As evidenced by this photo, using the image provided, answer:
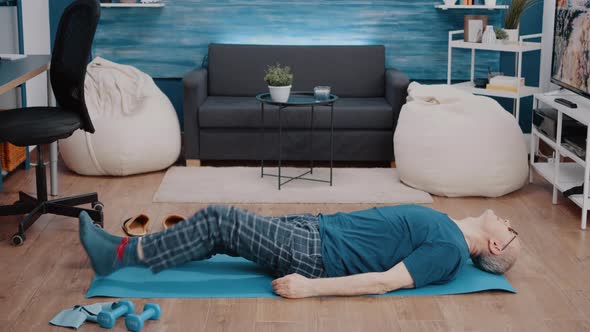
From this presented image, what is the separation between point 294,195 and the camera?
5.06 metres

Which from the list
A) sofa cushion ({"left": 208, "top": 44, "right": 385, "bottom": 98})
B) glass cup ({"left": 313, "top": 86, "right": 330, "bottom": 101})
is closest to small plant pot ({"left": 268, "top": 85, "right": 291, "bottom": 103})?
glass cup ({"left": 313, "top": 86, "right": 330, "bottom": 101})

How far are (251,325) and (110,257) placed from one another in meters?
0.65

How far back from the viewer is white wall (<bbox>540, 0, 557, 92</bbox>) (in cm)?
605

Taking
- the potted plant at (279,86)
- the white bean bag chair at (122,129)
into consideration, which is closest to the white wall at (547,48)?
the potted plant at (279,86)

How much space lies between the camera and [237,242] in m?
3.28

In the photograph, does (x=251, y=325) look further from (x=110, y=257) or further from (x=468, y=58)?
(x=468, y=58)

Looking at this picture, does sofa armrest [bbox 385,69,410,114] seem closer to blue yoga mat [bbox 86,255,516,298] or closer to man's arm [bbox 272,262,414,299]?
blue yoga mat [bbox 86,255,516,298]

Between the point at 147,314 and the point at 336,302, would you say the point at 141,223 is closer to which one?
the point at 147,314

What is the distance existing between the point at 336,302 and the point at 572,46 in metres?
2.43

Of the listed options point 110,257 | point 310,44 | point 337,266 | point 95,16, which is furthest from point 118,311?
point 310,44

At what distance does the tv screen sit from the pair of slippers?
2.38 metres

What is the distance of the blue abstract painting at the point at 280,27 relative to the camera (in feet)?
21.4

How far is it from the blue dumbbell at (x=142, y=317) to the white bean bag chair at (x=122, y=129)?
2283mm

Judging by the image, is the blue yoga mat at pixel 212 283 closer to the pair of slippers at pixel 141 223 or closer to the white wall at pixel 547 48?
the pair of slippers at pixel 141 223
